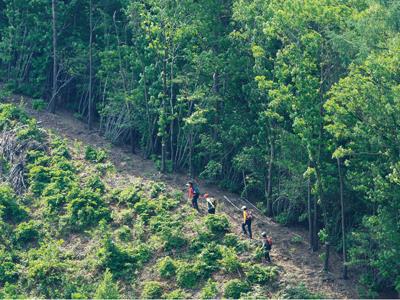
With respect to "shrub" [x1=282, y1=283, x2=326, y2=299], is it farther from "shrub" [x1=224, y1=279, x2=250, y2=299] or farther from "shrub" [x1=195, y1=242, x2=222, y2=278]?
"shrub" [x1=195, y1=242, x2=222, y2=278]

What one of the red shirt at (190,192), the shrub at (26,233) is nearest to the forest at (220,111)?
the shrub at (26,233)

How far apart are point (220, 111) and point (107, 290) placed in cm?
1061

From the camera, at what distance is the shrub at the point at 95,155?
47969 millimetres

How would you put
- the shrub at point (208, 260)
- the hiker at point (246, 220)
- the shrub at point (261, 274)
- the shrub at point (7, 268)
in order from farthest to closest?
the hiker at point (246, 220) < the shrub at point (7, 268) < the shrub at point (208, 260) < the shrub at point (261, 274)

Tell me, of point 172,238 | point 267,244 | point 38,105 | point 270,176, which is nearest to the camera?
point 267,244

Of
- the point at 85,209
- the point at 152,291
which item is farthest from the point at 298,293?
the point at 85,209

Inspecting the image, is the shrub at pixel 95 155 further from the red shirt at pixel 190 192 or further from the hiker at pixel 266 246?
the hiker at pixel 266 246

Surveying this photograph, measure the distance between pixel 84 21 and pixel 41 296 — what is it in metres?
15.4

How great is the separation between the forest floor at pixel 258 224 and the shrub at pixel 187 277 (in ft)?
9.14

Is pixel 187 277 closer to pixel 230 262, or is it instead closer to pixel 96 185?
pixel 230 262

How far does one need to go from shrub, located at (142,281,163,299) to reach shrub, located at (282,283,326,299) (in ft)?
13.8

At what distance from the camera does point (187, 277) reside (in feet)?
136

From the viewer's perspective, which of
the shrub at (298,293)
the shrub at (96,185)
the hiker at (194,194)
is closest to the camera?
the shrub at (298,293)

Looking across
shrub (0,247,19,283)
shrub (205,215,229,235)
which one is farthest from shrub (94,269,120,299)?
shrub (205,215,229,235)
